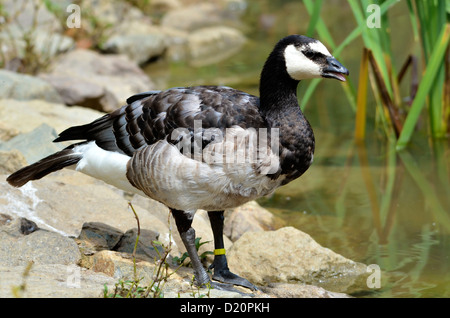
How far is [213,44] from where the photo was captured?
1603cm

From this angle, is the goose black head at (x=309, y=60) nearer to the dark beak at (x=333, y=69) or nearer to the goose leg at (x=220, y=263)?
the dark beak at (x=333, y=69)

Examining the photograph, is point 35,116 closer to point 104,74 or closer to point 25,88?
point 25,88

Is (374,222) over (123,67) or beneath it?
beneath

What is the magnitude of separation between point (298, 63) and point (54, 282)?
2.32m

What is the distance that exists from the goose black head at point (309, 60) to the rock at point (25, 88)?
5513mm

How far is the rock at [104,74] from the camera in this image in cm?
1021

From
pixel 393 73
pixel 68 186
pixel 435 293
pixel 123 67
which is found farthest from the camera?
pixel 123 67

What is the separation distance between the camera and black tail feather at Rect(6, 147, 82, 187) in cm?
523
